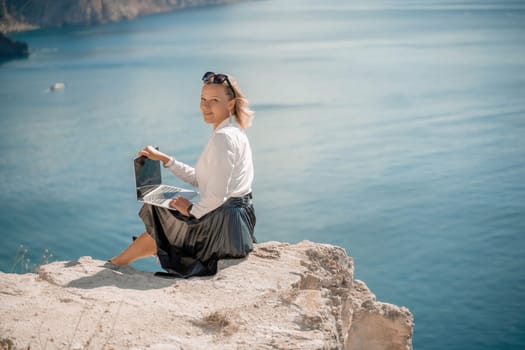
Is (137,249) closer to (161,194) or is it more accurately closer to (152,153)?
(161,194)

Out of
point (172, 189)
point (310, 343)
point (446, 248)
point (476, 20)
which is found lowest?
point (446, 248)

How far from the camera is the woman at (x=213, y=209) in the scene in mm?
5074

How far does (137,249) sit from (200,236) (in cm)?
51

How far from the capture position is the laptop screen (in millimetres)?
5379

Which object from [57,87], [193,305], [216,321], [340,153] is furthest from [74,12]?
[216,321]

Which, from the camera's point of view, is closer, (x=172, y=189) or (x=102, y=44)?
(x=172, y=189)

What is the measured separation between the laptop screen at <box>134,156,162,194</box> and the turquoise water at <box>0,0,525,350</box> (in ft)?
26.9

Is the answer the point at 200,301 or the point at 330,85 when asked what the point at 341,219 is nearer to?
the point at 200,301

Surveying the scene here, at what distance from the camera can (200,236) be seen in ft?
17.1

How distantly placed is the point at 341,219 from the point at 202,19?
Answer: 60.1 m

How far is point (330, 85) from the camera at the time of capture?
3616cm

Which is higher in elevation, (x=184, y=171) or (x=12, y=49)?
(x=12, y=49)

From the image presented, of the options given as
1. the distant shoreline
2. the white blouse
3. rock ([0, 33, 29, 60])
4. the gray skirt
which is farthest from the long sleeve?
the distant shoreline

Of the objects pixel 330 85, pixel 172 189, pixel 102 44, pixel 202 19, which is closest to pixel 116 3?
pixel 202 19
